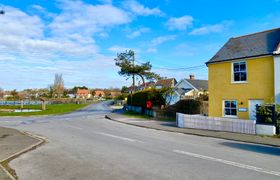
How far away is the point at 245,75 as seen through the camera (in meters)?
20.9

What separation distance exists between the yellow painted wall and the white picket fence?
4.13 metres

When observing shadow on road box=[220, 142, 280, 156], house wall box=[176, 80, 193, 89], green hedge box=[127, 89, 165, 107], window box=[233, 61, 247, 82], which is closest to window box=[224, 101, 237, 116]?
window box=[233, 61, 247, 82]

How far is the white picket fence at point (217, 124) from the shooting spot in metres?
16.0

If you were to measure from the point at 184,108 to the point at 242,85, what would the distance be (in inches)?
355

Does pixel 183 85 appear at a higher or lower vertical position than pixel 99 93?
lower

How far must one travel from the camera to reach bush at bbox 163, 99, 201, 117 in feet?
94.5

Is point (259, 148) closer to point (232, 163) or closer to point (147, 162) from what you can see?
point (232, 163)

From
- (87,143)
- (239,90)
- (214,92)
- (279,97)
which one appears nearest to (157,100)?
(214,92)

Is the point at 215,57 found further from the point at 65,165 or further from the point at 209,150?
the point at 65,165

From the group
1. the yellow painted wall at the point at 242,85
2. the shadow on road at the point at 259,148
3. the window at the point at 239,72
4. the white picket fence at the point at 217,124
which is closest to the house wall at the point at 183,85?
the yellow painted wall at the point at 242,85

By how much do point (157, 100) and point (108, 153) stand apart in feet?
74.3

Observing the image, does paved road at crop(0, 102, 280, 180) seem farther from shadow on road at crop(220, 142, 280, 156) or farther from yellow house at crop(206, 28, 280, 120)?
yellow house at crop(206, 28, 280, 120)

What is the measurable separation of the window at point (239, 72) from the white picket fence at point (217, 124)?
5069 millimetres

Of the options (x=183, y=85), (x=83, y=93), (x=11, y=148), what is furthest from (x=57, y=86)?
(x=11, y=148)
